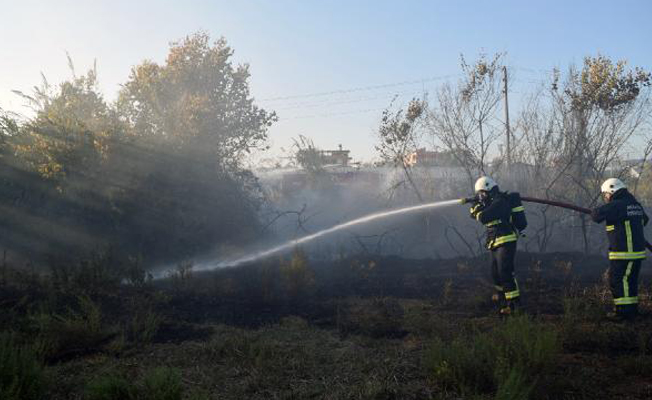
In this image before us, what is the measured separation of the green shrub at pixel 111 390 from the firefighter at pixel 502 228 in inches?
189

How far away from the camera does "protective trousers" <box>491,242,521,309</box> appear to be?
22.1 feet

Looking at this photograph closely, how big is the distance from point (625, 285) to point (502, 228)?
1564 mm

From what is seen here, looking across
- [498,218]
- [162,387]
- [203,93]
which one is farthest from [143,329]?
[203,93]

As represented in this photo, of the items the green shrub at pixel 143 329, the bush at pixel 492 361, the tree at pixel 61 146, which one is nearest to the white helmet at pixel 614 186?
the bush at pixel 492 361

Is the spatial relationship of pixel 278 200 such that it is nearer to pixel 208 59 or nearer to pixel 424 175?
pixel 208 59

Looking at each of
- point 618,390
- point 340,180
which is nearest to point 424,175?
point 340,180

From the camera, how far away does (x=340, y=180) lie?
2223 cm

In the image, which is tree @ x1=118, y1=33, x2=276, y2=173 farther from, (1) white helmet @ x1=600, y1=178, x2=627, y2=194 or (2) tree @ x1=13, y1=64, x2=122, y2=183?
(1) white helmet @ x1=600, y1=178, x2=627, y2=194

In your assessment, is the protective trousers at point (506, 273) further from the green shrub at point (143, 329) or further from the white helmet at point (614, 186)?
the green shrub at point (143, 329)

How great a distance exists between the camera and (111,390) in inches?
133

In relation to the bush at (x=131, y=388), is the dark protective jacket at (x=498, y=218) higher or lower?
higher

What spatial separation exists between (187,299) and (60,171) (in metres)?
4.73

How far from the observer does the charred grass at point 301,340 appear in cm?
388

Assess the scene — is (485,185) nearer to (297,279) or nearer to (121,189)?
(297,279)
